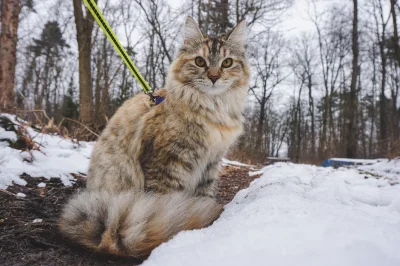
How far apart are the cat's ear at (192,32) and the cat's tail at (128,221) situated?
5.23 feet

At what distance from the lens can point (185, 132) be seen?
207cm

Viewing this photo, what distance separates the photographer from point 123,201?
136 cm

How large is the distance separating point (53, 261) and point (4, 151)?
1971mm

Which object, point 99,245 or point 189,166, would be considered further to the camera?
point 189,166

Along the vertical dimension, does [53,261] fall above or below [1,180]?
below

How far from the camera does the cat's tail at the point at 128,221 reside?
1231 mm

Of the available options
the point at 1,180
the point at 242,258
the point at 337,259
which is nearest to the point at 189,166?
the point at 242,258

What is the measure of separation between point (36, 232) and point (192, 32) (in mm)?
1998

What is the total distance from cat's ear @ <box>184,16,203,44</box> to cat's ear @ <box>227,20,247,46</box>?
0.94 ft

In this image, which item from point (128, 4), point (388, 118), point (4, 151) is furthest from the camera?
point (388, 118)

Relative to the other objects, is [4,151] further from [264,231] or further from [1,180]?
[264,231]

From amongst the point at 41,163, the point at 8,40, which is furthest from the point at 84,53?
the point at 41,163

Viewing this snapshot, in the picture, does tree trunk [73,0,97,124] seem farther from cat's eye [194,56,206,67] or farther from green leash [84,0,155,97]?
cat's eye [194,56,206,67]

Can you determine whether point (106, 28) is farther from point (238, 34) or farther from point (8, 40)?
point (8, 40)
